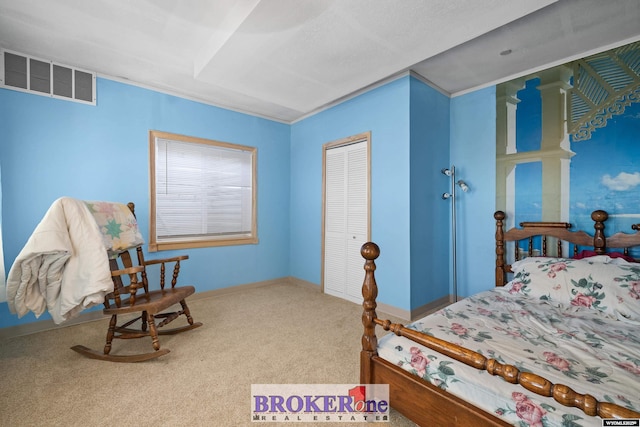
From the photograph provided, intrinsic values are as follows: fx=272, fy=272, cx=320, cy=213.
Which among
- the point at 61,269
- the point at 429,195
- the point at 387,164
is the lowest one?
the point at 61,269

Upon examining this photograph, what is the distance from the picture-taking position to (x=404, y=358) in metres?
1.40

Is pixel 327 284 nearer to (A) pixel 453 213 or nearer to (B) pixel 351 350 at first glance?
(B) pixel 351 350

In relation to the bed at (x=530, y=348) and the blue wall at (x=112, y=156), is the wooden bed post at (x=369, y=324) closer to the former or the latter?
the bed at (x=530, y=348)

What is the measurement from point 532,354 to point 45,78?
4.49 meters

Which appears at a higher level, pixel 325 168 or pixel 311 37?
pixel 311 37

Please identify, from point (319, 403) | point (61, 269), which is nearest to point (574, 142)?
point (319, 403)

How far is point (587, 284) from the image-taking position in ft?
6.46

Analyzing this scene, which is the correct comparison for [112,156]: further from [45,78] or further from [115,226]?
[115,226]

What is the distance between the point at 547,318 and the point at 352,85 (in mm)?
2682

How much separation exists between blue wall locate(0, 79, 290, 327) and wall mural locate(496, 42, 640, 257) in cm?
320

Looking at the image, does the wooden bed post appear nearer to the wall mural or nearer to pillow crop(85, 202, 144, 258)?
pillow crop(85, 202, 144, 258)

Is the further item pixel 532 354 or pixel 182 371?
pixel 182 371

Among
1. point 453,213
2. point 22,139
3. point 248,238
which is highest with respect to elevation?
point 22,139

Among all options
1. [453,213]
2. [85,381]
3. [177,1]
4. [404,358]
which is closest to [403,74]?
[453,213]
